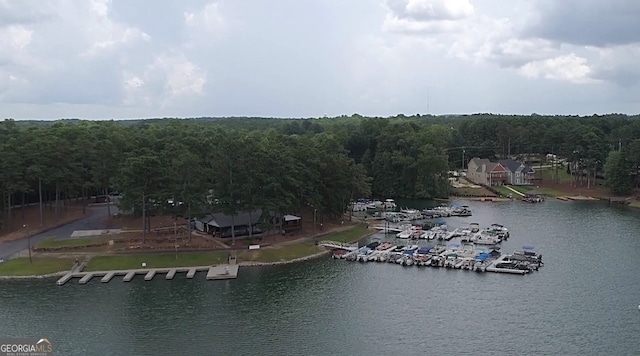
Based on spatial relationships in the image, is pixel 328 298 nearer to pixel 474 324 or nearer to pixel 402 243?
pixel 474 324

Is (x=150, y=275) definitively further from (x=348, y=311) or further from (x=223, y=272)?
(x=348, y=311)

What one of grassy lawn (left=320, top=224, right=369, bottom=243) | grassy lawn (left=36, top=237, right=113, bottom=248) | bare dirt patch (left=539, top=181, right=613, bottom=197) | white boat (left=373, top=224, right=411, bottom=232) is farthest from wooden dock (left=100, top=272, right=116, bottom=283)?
bare dirt patch (left=539, top=181, right=613, bottom=197)

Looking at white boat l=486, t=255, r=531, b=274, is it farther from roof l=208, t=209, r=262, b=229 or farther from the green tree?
the green tree

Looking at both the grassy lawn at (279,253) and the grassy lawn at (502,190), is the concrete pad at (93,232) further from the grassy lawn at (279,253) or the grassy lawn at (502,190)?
the grassy lawn at (502,190)

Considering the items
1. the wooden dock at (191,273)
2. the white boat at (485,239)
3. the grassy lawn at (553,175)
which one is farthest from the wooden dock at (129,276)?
the grassy lawn at (553,175)

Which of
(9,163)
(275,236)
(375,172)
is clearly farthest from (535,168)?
(9,163)

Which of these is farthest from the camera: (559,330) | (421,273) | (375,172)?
(375,172)
